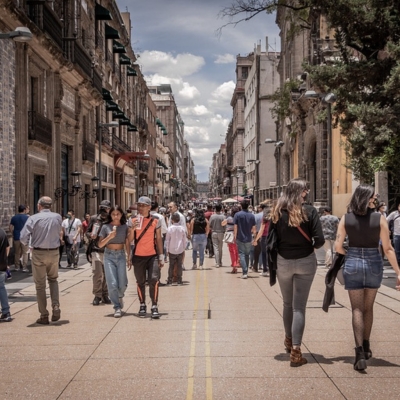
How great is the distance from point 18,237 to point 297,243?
1145 centimetres

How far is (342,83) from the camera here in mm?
19172

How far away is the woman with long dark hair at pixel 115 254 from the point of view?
8852mm

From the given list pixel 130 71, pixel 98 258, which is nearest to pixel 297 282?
pixel 98 258

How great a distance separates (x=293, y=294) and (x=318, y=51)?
3078 cm

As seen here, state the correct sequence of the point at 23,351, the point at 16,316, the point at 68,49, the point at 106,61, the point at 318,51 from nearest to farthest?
the point at 23,351 < the point at 16,316 < the point at 68,49 < the point at 318,51 < the point at 106,61

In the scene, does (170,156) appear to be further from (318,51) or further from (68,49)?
(68,49)

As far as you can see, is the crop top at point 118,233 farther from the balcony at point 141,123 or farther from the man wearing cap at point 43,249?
the balcony at point 141,123

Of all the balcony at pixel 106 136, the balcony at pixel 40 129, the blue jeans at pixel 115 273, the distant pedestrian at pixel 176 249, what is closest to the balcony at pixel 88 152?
the balcony at pixel 106 136

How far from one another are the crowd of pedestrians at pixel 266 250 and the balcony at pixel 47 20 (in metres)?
10.4

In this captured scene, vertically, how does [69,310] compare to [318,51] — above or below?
below

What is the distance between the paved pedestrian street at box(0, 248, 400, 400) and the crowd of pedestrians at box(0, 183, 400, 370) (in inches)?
12.4

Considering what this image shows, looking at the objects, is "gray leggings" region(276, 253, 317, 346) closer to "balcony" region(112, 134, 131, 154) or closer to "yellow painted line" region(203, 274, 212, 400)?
"yellow painted line" region(203, 274, 212, 400)

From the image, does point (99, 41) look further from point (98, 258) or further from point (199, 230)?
point (98, 258)

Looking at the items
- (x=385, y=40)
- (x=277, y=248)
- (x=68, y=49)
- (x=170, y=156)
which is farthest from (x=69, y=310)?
(x=170, y=156)
